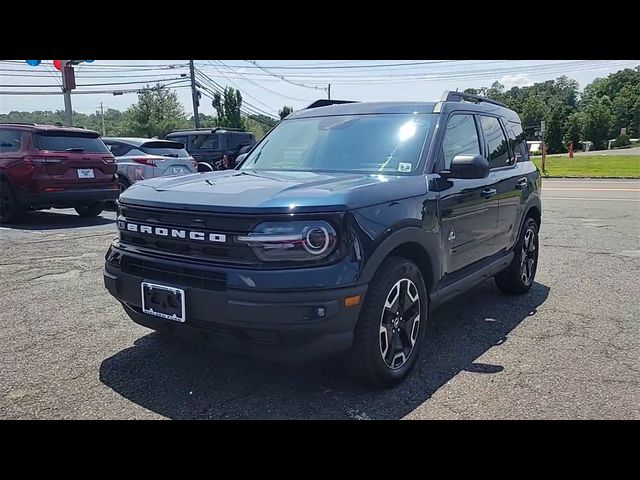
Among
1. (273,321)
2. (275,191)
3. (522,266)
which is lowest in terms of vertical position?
(522,266)

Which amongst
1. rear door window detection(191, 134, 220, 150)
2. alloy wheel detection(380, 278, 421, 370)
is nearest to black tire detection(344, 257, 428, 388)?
alloy wheel detection(380, 278, 421, 370)

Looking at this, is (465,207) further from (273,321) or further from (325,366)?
(273,321)

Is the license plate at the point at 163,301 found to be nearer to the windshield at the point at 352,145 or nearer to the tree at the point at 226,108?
the windshield at the point at 352,145

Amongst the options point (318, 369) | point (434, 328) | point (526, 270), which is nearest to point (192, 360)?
point (318, 369)

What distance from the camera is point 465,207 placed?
13.6 ft

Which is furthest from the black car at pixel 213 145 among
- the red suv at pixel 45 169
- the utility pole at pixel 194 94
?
the utility pole at pixel 194 94

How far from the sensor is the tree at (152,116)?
2813 inches

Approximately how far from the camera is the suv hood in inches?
114

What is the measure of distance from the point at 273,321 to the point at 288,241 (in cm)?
42

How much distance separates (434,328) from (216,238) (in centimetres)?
232

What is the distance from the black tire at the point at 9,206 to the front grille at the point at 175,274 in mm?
6982

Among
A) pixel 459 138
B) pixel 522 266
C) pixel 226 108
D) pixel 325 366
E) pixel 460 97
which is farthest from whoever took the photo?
pixel 226 108

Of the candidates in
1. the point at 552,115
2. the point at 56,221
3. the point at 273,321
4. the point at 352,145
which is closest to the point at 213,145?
the point at 56,221

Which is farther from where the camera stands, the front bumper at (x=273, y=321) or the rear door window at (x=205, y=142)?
the rear door window at (x=205, y=142)
